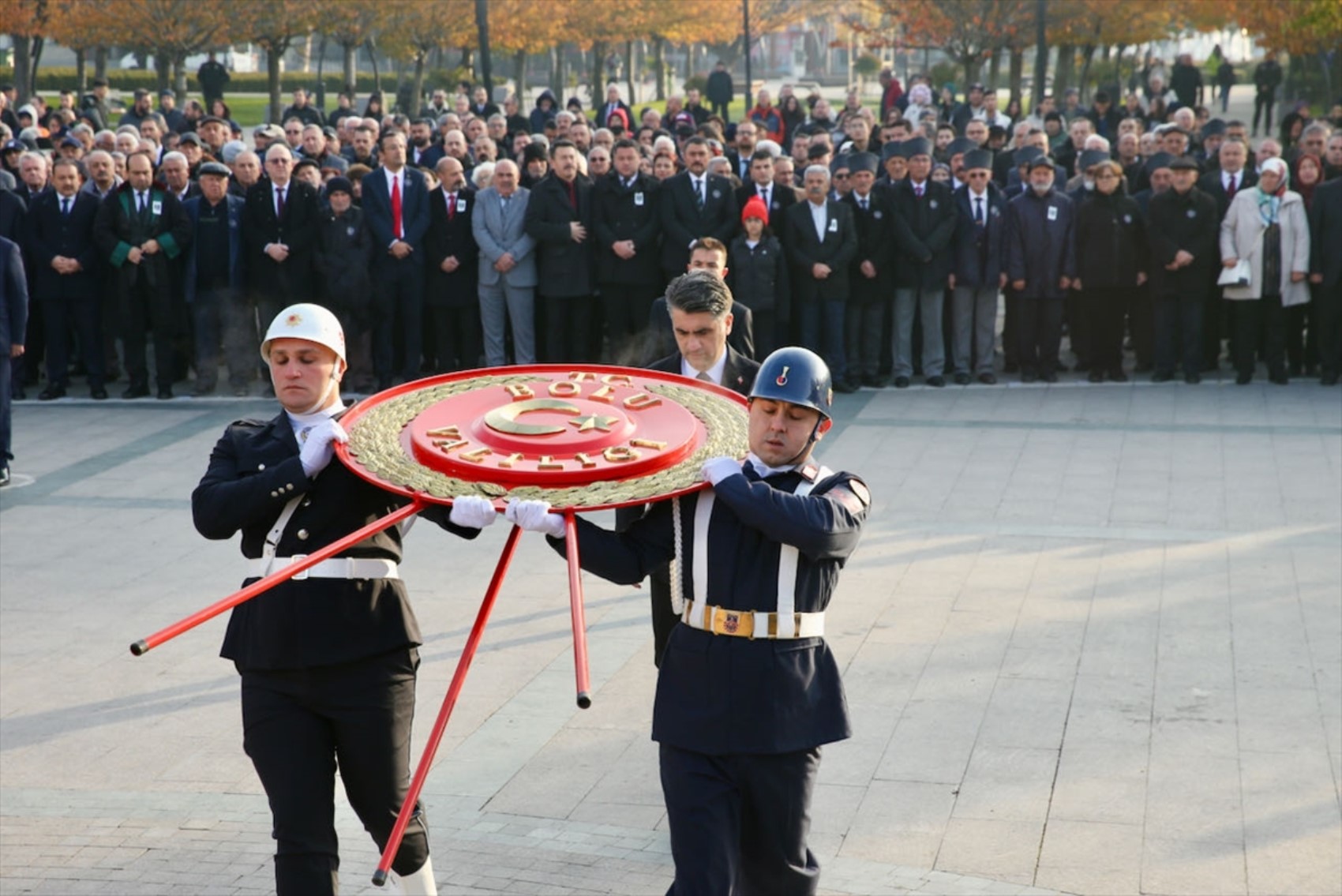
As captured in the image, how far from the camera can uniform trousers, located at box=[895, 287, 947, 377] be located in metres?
15.9

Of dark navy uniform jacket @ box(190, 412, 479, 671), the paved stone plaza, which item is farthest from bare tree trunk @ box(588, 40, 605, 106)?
dark navy uniform jacket @ box(190, 412, 479, 671)

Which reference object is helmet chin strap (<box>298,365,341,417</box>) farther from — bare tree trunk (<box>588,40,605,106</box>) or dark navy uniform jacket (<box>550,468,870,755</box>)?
bare tree trunk (<box>588,40,605,106</box>)

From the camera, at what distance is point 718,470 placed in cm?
472

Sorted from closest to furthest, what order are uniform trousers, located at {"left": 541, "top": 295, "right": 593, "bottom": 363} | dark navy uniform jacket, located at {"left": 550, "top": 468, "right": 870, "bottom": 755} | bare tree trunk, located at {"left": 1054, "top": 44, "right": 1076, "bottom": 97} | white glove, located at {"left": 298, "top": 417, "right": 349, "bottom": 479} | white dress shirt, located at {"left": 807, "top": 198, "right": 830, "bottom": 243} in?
dark navy uniform jacket, located at {"left": 550, "top": 468, "right": 870, "bottom": 755}
white glove, located at {"left": 298, "top": 417, "right": 349, "bottom": 479}
white dress shirt, located at {"left": 807, "top": 198, "right": 830, "bottom": 243}
uniform trousers, located at {"left": 541, "top": 295, "right": 593, "bottom": 363}
bare tree trunk, located at {"left": 1054, "top": 44, "right": 1076, "bottom": 97}

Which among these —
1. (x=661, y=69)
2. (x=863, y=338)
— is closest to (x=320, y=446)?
(x=863, y=338)

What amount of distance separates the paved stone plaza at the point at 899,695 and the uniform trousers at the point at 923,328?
9.69 ft

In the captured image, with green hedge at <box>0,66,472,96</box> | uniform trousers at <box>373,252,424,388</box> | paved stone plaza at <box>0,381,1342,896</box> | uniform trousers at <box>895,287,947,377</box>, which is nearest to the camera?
paved stone plaza at <box>0,381,1342,896</box>

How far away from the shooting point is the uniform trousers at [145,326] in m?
15.5

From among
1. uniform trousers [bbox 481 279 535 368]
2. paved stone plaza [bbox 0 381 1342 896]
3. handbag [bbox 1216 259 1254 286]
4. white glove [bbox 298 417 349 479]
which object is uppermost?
white glove [bbox 298 417 349 479]

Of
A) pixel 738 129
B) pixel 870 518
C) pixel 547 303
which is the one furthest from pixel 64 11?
pixel 870 518

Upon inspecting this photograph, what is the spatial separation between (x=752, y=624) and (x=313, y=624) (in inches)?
50.4

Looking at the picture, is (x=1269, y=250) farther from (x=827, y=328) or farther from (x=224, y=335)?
(x=224, y=335)

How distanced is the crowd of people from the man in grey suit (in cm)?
2

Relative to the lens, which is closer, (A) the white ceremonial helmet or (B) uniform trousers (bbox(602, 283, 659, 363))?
(A) the white ceremonial helmet
